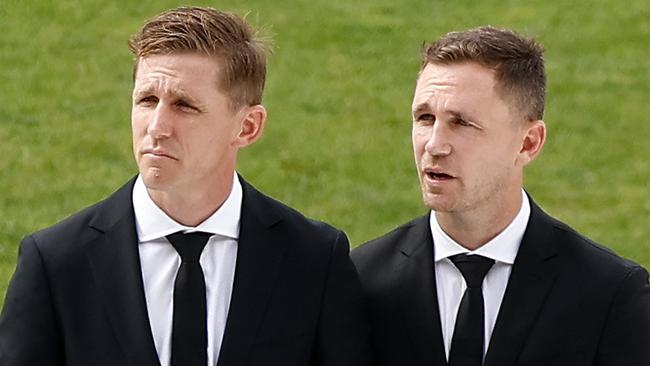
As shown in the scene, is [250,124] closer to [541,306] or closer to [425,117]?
[425,117]

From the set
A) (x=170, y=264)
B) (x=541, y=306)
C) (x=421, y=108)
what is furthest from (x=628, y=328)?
(x=170, y=264)

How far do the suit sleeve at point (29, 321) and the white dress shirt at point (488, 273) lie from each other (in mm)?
1417

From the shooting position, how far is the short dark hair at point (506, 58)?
22.7 feet

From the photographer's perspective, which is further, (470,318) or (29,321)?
(470,318)

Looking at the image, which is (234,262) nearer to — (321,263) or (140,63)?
(321,263)

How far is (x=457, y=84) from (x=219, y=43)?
0.86 meters

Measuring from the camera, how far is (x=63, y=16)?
1628cm

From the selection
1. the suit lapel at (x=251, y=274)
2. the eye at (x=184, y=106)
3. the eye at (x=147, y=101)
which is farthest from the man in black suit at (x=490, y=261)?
the eye at (x=147, y=101)

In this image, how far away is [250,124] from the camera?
6.92 meters

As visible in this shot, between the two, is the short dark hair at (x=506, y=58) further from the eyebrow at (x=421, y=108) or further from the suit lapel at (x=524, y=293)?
the suit lapel at (x=524, y=293)

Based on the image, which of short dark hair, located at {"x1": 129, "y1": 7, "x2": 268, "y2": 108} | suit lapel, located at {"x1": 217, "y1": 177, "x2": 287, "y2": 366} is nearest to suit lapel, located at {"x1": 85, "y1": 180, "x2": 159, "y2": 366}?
suit lapel, located at {"x1": 217, "y1": 177, "x2": 287, "y2": 366}

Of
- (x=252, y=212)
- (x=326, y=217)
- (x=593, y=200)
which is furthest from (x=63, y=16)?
(x=252, y=212)

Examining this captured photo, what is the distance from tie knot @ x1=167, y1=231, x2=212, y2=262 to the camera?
266 inches

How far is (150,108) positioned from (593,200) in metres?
8.04
